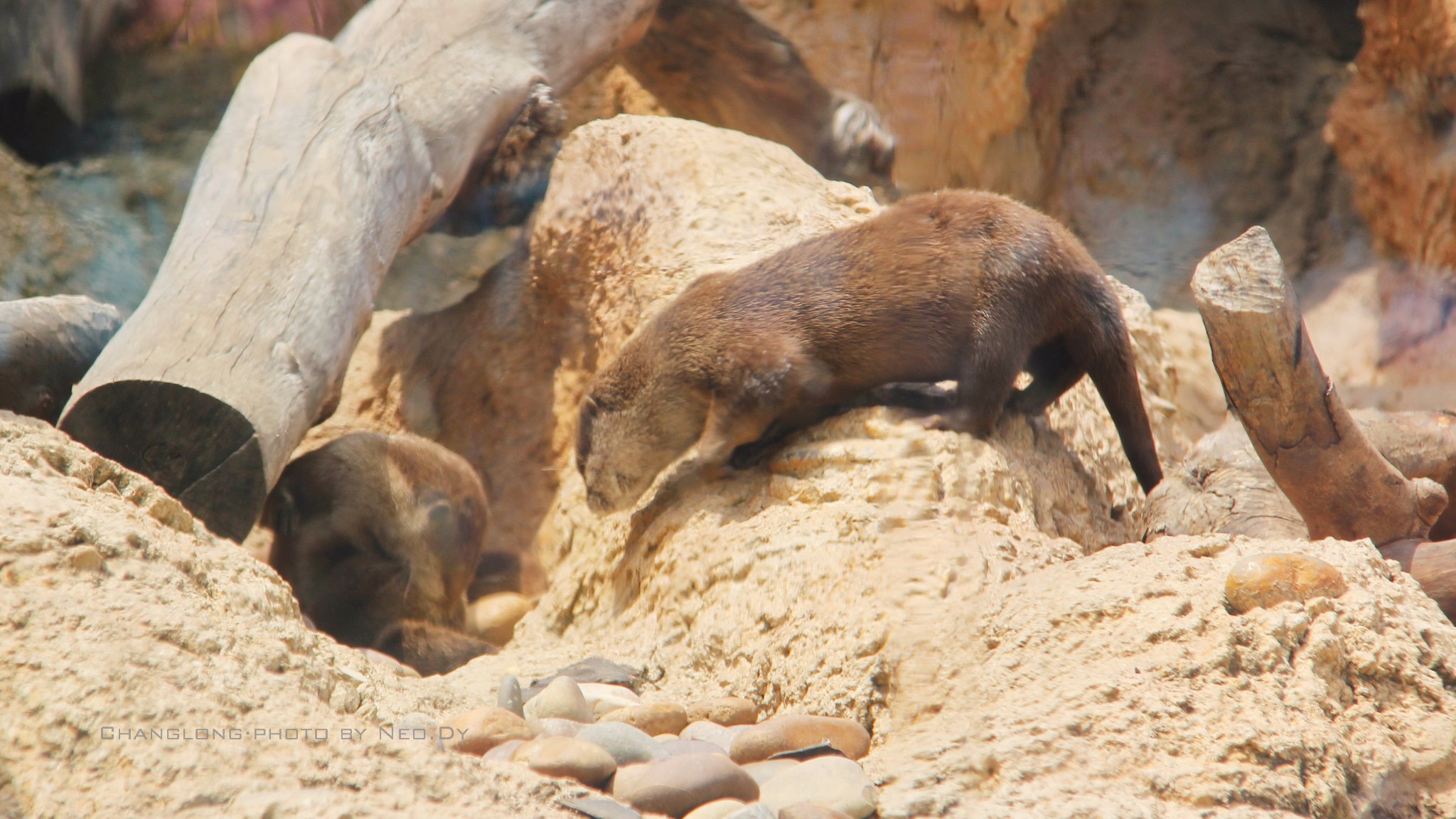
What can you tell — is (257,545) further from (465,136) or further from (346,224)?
(465,136)

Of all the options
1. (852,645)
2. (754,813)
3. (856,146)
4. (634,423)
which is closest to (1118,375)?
(852,645)

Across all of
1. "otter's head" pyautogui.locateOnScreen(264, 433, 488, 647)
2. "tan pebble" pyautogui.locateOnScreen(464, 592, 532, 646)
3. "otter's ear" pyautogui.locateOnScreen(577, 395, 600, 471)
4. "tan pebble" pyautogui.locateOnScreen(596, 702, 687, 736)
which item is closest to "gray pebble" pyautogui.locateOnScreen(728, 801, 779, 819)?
"tan pebble" pyautogui.locateOnScreen(596, 702, 687, 736)

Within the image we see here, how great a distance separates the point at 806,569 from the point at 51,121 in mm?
3825

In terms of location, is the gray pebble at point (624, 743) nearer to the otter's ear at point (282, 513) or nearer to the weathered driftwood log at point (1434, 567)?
the weathered driftwood log at point (1434, 567)

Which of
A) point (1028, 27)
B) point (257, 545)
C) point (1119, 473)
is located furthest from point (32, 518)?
point (1028, 27)

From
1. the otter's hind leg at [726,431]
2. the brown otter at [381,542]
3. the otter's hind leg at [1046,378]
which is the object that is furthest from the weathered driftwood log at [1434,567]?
the brown otter at [381,542]

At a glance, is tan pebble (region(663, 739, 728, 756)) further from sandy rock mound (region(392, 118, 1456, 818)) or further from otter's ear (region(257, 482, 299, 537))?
otter's ear (region(257, 482, 299, 537))

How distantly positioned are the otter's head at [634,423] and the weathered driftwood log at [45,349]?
1.24 metres

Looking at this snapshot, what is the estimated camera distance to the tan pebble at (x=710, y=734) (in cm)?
209

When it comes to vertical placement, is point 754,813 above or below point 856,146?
above

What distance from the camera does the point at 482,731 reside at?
1.89 metres

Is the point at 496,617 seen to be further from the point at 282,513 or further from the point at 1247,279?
the point at 1247,279

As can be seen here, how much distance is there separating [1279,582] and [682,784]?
994mm

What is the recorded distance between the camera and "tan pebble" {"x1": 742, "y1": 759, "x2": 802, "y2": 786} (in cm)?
178
